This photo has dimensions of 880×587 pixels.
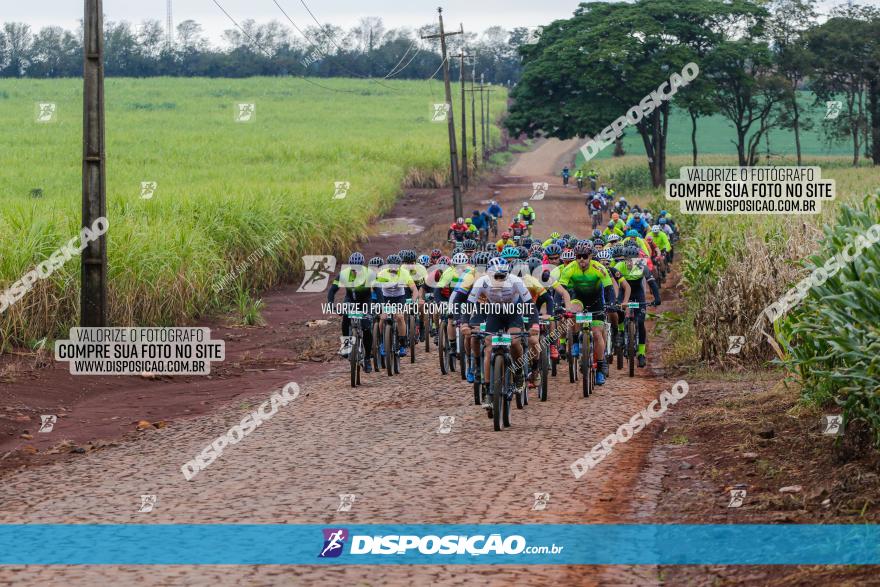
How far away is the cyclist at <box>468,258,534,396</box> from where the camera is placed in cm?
1421

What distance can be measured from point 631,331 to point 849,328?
8.93 metres

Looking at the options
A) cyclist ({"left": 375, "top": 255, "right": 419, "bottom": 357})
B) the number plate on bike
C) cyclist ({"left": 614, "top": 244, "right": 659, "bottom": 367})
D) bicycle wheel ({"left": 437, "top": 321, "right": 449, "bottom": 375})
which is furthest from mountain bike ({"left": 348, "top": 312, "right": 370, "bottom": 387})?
cyclist ({"left": 614, "top": 244, "right": 659, "bottom": 367})

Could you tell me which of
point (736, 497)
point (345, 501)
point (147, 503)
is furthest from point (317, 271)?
point (736, 497)

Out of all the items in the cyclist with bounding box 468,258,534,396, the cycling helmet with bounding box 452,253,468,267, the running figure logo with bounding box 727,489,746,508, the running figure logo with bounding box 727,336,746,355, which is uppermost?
the cycling helmet with bounding box 452,253,468,267

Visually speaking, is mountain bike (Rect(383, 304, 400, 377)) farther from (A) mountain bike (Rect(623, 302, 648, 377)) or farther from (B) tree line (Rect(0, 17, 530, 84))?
(B) tree line (Rect(0, 17, 530, 84))

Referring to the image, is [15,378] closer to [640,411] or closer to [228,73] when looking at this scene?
[640,411]

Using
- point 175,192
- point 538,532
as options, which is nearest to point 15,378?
point 538,532

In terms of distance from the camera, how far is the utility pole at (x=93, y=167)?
1770cm

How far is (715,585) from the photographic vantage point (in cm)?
820

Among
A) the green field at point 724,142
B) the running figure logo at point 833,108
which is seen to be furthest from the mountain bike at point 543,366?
the green field at point 724,142

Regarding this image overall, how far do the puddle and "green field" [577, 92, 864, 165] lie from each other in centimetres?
4198

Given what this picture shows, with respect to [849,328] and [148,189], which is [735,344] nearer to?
[849,328]

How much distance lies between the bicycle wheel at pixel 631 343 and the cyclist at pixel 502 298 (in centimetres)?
417

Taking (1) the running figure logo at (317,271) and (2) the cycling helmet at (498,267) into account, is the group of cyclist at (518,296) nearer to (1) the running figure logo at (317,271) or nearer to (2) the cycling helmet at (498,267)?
(2) the cycling helmet at (498,267)
